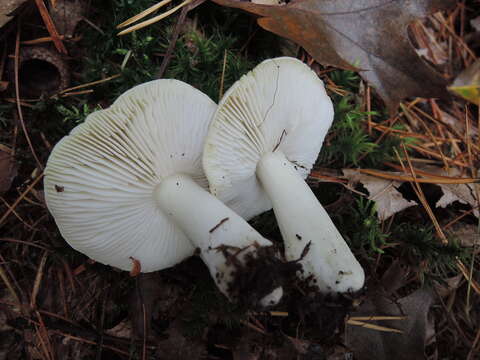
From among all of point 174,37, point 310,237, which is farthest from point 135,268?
point 174,37

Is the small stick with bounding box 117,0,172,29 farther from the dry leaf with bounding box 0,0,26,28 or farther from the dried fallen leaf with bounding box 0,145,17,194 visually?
the dried fallen leaf with bounding box 0,145,17,194


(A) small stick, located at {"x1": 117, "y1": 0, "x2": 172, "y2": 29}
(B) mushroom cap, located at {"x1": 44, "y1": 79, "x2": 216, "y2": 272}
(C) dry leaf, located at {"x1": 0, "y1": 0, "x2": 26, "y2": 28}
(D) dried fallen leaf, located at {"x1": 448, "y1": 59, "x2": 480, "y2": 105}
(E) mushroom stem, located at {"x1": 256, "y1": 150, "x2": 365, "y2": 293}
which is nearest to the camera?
(B) mushroom cap, located at {"x1": 44, "y1": 79, "x2": 216, "y2": 272}

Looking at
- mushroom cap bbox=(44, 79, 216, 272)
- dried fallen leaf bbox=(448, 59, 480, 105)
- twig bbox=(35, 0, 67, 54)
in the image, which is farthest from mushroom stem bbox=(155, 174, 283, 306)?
dried fallen leaf bbox=(448, 59, 480, 105)

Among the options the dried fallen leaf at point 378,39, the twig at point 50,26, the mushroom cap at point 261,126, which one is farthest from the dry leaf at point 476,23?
the twig at point 50,26

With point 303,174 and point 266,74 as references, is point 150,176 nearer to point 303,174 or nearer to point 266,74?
point 266,74

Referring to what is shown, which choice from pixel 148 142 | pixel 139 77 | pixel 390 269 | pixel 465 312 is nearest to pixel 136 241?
pixel 148 142

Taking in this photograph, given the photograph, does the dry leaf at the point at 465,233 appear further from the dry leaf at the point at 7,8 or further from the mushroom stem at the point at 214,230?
the dry leaf at the point at 7,8
